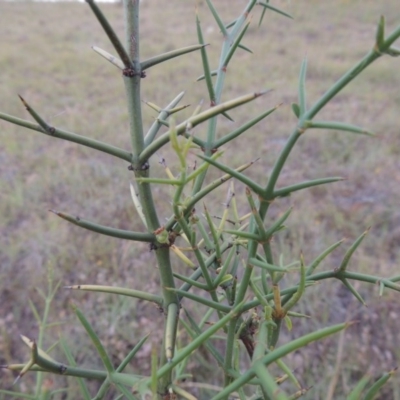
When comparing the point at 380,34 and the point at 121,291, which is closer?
the point at 380,34

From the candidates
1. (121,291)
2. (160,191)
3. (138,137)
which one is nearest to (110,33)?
(138,137)

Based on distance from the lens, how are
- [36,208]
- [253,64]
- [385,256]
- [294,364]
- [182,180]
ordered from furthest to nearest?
[253,64] < [36,208] < [385,256] < [294,364] < [182,180]

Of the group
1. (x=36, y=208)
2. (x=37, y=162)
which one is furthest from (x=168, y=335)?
(x=37, y=162)

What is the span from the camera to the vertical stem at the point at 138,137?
30 centimetres

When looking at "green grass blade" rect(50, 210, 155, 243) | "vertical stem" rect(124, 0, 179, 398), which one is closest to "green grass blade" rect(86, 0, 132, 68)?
"vertical stem" rect(124, 0, 179, 398)

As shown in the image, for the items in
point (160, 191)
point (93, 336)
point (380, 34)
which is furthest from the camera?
point (160, 191)

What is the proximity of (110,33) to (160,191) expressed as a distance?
2.07 metres

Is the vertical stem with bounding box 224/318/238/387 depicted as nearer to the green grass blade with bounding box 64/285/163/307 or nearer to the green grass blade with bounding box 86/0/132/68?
the green grass blade with bounding box 64/285/163/307

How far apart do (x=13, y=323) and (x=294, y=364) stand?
104 cm

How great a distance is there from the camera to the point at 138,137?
0.31 meters

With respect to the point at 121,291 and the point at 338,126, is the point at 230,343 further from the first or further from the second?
the point at 338,126

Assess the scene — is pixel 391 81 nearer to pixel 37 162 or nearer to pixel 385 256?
pixel 385 256

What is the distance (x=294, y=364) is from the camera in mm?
1415

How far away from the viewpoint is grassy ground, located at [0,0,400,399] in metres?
1.56
